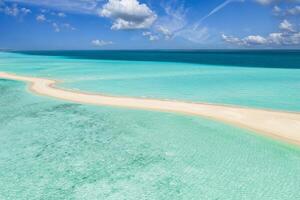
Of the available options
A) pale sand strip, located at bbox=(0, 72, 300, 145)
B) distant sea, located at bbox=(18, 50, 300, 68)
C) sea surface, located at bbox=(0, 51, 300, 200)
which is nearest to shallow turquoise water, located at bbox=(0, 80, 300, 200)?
sea surface, located at bbox=(0, 51, 300, 200)

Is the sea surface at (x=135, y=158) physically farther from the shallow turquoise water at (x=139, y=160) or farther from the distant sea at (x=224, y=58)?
the distant sea at (x=224, y=58)

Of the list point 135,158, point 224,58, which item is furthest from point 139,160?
point 224,58

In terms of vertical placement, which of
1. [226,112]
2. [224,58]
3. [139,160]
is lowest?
[139,160]

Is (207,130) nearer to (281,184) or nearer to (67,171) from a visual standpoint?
(281,184)

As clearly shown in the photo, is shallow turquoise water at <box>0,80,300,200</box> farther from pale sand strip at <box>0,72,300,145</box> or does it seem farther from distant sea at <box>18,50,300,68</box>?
distant sea at <box>18,50,300,68</box>

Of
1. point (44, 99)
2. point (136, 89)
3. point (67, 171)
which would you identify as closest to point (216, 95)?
point (136, 89)

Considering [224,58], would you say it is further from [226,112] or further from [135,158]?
[135,158]

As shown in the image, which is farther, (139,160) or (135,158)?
(135,158)

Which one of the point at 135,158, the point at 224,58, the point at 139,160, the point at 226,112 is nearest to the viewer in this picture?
the point at 139,160

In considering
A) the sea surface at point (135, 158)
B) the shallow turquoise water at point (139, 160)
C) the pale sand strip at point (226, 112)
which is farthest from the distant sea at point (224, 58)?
the shallow turquoise water at point (139, 160)
